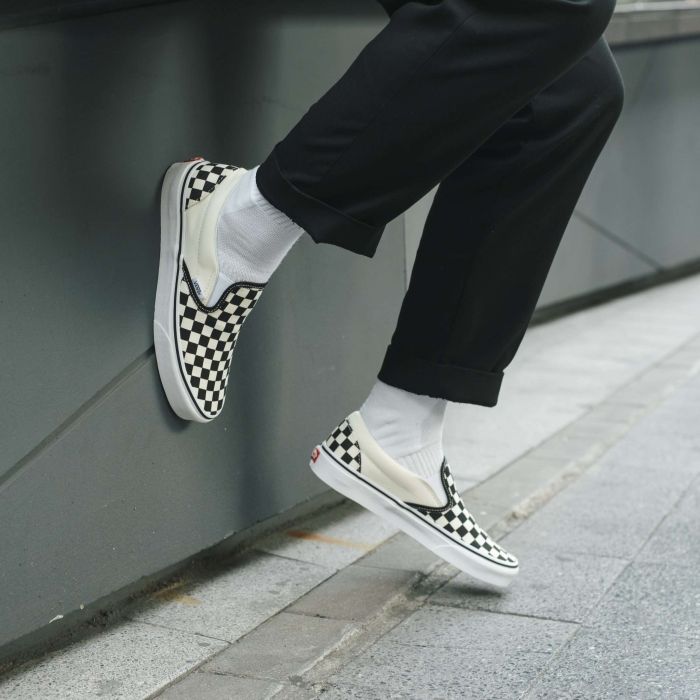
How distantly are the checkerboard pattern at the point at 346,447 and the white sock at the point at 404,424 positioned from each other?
0.11 ft

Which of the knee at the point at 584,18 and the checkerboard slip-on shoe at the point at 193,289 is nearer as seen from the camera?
the knee at the point at 584,18

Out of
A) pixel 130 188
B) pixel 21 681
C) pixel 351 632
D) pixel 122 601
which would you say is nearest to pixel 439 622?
pixel 351 632

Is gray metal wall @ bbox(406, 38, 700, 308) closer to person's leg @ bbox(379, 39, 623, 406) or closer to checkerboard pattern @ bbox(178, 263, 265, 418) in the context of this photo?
person's leg @ bbox(379, 39, 623, 406)

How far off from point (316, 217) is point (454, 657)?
2.07ft

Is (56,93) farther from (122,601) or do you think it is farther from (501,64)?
(122,601)

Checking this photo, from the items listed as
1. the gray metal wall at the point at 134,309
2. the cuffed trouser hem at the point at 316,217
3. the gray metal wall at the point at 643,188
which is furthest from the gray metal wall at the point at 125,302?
the gray metal wall at the point at 643,188

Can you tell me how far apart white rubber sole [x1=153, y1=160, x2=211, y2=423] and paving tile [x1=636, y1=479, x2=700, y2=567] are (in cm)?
88

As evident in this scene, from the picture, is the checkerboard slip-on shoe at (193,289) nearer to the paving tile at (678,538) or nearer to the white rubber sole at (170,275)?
the white rubber sole at (170,275)

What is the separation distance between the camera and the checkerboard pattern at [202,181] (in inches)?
64.2

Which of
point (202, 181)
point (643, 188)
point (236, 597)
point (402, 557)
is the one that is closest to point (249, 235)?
point (202, 181)

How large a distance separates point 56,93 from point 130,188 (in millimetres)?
186

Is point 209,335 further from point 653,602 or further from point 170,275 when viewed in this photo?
point 653,602

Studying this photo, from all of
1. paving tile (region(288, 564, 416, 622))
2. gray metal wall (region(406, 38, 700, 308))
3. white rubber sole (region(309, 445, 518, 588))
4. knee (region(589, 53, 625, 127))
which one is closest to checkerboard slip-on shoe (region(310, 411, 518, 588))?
white rubber sole (region(309, 445, 518, 588))

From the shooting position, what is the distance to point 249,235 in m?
1.59
